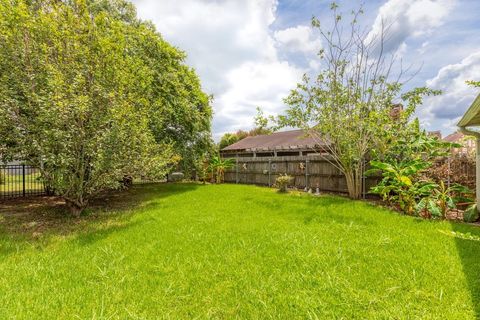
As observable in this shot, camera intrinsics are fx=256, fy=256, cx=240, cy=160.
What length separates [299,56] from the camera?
37.6 feet

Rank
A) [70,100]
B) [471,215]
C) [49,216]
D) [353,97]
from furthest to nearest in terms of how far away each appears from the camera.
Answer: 1. [353,97]
2. [49,216]
3. [471,215]
4. [70,100]

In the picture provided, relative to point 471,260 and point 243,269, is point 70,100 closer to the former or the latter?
point 243,269

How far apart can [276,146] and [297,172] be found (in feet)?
20.6

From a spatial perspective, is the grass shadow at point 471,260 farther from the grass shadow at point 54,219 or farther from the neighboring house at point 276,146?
the neighboring house at point 276,146

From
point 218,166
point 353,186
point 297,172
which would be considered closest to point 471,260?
point 353,186

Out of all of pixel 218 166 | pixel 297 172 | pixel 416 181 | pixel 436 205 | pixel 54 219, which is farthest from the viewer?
pixel 218 166

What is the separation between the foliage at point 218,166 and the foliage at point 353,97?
7169 mm

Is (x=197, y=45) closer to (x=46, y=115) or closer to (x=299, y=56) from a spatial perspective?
(x=299, y=56)

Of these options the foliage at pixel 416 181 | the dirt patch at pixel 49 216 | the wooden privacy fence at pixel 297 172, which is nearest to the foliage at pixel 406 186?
the foliage at pixel 416 181

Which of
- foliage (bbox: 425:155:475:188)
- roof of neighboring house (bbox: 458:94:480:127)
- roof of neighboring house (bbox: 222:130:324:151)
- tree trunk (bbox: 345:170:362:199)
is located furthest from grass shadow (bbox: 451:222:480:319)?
roof of neighboring house (bbox: 222:130:324:151)

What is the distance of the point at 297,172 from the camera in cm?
1300

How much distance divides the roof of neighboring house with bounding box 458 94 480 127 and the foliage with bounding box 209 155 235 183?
11905mm

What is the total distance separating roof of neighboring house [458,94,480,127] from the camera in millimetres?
5052

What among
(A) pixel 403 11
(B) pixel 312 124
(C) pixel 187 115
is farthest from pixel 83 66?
(A) pixel 403 11
